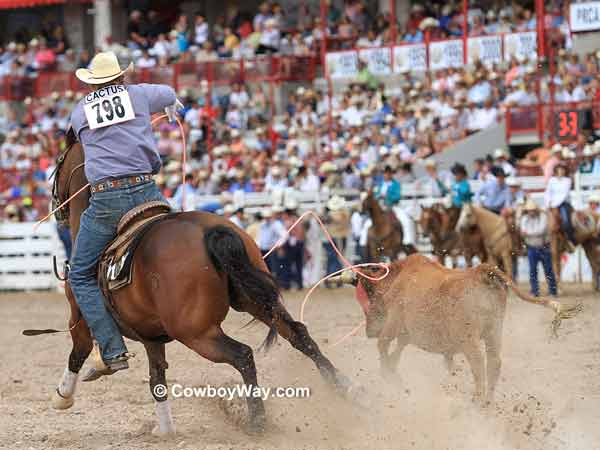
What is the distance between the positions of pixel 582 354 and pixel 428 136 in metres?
10.4

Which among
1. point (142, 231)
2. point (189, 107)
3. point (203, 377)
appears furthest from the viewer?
point (189, 107)

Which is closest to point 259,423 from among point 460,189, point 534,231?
point 534,231

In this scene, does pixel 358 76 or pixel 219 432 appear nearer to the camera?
pixel 219 432

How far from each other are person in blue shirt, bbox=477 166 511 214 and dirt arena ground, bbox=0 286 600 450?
5622mm

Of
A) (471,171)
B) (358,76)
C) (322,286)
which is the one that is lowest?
(322,286)

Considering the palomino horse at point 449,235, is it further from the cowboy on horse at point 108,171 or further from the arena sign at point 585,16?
the cowboy on horse at point 108,171

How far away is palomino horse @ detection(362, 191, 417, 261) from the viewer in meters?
16.9

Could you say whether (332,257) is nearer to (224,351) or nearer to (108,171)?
(108,171)

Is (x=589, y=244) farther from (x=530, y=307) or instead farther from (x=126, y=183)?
(x=126, y=183)

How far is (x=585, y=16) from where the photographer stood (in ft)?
57.7

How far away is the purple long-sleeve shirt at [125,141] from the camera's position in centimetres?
673

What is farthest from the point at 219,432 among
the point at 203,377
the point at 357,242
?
the point at 357,242

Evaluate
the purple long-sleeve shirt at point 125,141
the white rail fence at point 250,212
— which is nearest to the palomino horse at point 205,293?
the purple long-sleeve shirt at point 125,141

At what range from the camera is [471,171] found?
19250 mm
